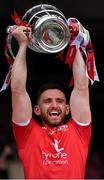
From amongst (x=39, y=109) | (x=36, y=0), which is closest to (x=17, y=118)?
(x=39, y=109)

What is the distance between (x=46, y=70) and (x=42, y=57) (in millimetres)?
295

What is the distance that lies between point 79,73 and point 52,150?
0.47m

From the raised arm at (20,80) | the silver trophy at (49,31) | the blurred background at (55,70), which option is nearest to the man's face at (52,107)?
the raised arm at (20,80)

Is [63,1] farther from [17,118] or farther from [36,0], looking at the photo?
[17,118]

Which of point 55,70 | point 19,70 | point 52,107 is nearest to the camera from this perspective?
point 19,70

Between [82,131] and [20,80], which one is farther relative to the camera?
[82,131]

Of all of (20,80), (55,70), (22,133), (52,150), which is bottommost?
(55,70)

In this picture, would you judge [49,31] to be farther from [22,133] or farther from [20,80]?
[22,133]

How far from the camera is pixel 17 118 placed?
4324 millimetres

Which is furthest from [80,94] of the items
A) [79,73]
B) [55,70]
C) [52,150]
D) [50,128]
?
[55,70]

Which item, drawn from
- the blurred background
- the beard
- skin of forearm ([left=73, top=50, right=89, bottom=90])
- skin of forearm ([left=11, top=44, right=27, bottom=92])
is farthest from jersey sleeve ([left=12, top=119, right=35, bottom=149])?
the blurred background

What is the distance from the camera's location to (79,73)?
439 cm

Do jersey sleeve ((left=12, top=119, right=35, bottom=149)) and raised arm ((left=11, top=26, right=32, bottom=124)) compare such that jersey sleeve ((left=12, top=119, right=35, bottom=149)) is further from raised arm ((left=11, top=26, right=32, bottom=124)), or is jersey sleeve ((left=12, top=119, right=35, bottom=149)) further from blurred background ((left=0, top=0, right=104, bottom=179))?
blurred background ((left=0, top=0, right=104, bottom=179))

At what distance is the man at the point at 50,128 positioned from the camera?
4270 mm
